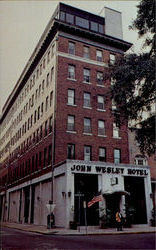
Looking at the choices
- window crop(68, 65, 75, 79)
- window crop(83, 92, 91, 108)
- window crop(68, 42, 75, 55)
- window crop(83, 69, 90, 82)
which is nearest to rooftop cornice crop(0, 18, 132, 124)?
window crop(68, 42, 75, 55)

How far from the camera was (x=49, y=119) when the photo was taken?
34.0m

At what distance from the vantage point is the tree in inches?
628

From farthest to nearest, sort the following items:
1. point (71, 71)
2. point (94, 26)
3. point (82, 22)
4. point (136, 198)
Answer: point (94, 26), point (82, 22), point (71, 71), point (136, 198)

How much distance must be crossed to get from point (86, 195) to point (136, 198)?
6.47 meters

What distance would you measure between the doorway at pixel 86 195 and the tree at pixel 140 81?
1223 centimetres

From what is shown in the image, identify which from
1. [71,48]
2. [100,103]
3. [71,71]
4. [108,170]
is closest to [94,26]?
[71,48]

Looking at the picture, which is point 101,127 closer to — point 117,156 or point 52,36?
point 117,156

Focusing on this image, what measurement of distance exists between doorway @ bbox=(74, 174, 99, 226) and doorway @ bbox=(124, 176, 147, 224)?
12.6 ft

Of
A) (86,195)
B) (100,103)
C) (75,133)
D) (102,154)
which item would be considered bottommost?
(86,195)

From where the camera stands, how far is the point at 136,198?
3105 cm

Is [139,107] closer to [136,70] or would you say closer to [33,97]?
[136,70]

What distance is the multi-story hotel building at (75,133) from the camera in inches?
1134

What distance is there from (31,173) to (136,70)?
2771cm

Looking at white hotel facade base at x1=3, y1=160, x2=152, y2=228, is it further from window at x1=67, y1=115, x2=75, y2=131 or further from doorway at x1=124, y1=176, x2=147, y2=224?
window at x1=67, y1=115, x2=75, y2=131
